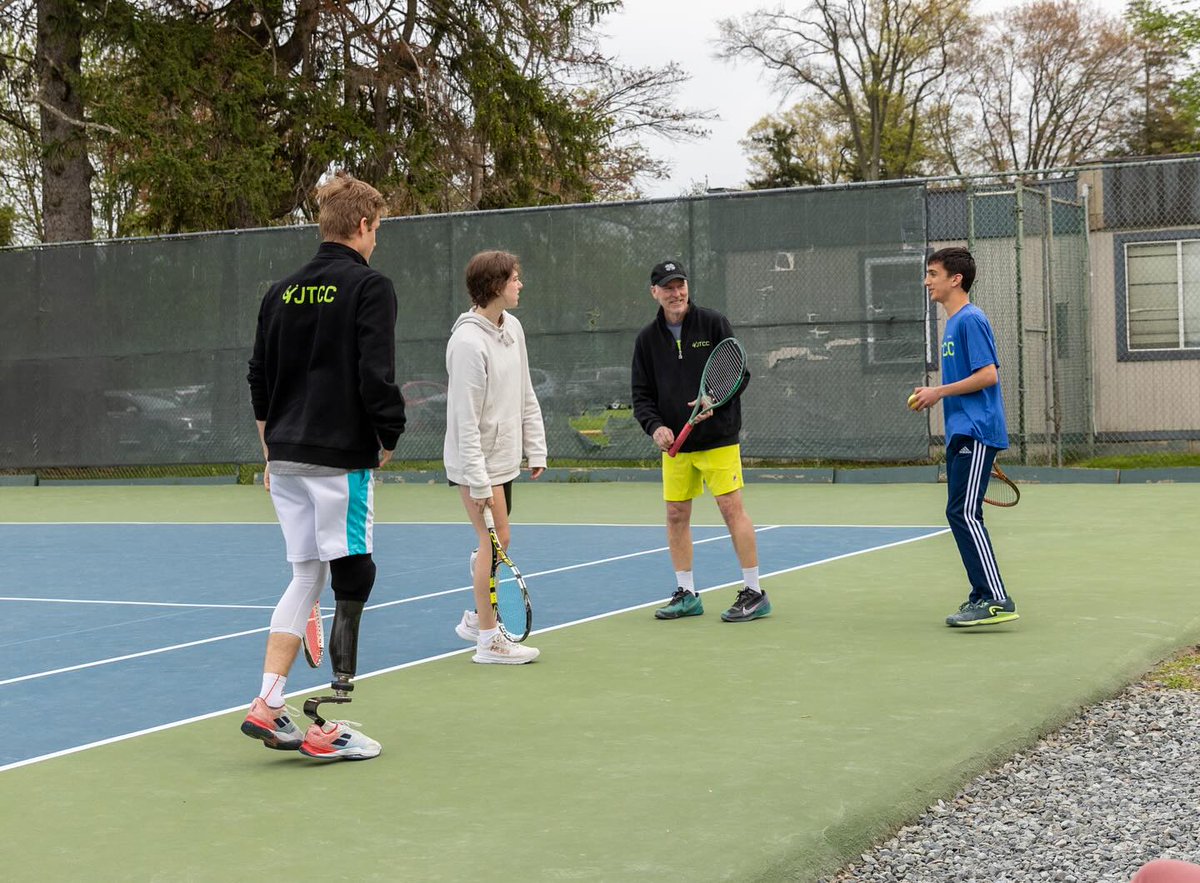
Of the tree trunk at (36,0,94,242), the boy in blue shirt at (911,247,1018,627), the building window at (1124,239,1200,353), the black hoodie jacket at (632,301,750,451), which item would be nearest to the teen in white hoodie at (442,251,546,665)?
the black hoodie jacket at (632,301,750,451)

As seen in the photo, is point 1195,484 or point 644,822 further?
point 1195,484

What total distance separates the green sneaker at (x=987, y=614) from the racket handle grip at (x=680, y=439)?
155 centimetres

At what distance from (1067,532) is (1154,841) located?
6983 millimetres

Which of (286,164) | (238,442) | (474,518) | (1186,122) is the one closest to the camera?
(474,518)

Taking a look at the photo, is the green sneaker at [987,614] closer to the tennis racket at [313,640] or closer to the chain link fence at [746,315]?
→ the tennis racket at [313,640]

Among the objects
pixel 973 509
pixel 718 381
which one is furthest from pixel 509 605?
pixel 973 509

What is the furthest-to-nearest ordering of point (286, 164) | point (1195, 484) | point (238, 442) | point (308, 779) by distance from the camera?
1. point (286, 164)
2. point (238, 442)
3. point (1195, 484)
4. point (308, 779)

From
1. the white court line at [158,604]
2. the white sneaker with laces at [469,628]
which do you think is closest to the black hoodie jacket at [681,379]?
the white sneaker with laces at [469,628]

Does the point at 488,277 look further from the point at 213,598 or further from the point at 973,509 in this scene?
the point at 213,598

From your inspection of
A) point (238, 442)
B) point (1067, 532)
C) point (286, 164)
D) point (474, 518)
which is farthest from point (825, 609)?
point (286, 164)

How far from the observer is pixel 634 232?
16484 mm

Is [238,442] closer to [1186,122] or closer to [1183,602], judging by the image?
[1183,602]

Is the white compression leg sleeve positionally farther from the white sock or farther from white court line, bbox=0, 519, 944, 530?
white court line, bbox=0, 519, 944, 530

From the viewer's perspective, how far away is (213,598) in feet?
29.1
